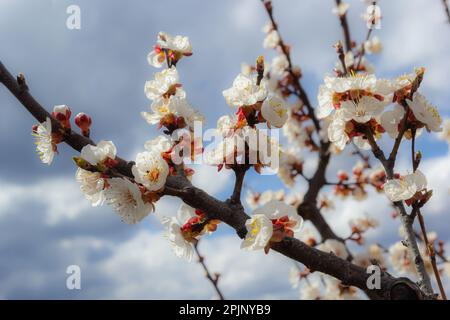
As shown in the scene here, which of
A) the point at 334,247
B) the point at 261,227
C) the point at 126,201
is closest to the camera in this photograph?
the point at 261,227

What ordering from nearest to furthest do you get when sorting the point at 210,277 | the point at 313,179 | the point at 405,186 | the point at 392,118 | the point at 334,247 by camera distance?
the point at 405,186 → the point at 392,118 → the point at 210,277 → the point at 334,247 → the point at 313,179

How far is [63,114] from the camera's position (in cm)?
167

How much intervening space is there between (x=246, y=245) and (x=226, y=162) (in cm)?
31

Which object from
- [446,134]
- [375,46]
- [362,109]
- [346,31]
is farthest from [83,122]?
[375,46]

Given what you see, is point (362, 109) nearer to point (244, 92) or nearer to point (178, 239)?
point (244, 92)

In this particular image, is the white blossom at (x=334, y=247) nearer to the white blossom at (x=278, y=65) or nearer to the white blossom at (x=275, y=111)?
the white blossom at (x=278, y=65)

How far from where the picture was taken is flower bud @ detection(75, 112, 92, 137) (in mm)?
1700

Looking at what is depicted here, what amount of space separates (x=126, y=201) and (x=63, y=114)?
425 mm

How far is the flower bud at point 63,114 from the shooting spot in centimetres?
165

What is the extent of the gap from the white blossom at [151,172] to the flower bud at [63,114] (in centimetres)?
34

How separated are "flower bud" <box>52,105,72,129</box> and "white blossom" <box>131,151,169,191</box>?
1.11 feet
